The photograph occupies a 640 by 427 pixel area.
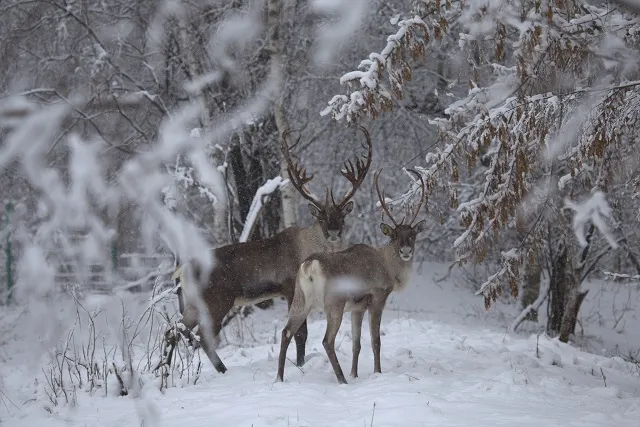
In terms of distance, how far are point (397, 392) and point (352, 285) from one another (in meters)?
1.37

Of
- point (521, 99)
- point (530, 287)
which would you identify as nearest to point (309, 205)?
point (521, 99)

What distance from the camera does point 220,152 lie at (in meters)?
→ 13.7

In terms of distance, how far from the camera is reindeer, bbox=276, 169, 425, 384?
21.6ft

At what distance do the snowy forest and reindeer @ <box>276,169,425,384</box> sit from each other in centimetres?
2

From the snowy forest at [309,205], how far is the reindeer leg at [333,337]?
0.7 inches

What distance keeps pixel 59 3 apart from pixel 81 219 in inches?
440

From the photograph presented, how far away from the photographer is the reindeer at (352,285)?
6582 mm

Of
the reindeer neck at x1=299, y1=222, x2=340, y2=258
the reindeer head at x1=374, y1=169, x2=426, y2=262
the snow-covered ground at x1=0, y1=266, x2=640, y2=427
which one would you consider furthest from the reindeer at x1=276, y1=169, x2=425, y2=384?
the reindeer neck at x1=299, y1=222, x2=340, y2=258

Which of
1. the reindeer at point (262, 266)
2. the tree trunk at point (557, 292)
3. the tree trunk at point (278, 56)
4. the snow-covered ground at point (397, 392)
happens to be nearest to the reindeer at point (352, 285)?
the snow-covered ground at point (397, 392)

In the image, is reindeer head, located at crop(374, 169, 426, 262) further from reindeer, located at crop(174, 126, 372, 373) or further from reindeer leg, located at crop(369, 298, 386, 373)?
reindeer, located at crop(174, 126, 372, 373)

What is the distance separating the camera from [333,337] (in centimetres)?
653

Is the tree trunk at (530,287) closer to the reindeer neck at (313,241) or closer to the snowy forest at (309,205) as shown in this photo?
the snowy forest at (309,205)

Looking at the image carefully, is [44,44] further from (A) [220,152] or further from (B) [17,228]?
(B) [17,228]

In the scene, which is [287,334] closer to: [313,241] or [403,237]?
[403,237]
